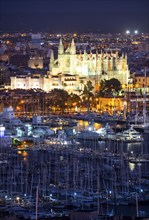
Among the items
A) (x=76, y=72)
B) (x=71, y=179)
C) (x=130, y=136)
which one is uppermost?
(x=76, y=72)

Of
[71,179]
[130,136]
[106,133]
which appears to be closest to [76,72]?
[106,133]

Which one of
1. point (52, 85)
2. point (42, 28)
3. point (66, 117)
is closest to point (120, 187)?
point (66, 117)

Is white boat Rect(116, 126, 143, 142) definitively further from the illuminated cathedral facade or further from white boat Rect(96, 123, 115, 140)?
the illuminated cathedral facade

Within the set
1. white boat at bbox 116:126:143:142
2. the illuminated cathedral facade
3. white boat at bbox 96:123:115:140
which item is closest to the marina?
white boat at bbox 116:126:143:142

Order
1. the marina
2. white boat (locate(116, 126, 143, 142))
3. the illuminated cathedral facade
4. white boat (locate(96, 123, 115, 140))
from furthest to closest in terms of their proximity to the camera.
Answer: the illuminated cathedral facade
white boat (locate(96, 123, 115, 140))
white boat (locate(116, 126, 143, 142))
the marina

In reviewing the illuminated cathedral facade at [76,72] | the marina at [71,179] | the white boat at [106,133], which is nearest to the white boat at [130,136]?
the white boat at [106,133]

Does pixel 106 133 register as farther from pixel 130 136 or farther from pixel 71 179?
pixel 71 179

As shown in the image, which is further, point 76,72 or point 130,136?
point 76,72

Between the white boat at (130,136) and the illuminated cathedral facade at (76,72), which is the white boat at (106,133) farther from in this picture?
the illuminated cathedral facade at (76,72)

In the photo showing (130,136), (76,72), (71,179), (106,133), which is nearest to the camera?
(71,179)
